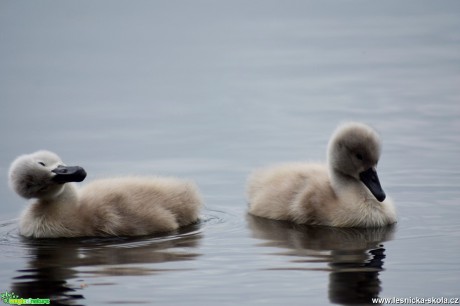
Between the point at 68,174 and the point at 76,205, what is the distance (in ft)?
1.55

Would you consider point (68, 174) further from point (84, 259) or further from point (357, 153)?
point (357, 153)

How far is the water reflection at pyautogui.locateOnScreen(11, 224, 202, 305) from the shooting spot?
10234 millimetres

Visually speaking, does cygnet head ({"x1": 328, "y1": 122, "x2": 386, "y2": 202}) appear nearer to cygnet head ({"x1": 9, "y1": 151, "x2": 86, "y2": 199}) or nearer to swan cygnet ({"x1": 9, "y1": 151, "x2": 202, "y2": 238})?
swan cygnet ({"x1": 9, "y1": 151, "x2": 202, "y2": 238})

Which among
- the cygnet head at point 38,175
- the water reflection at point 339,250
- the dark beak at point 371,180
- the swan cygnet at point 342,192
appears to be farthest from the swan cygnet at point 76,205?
the dark beak at point 371,180

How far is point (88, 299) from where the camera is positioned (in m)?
9.83

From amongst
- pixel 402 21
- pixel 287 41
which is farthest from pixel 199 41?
pixel 402 21

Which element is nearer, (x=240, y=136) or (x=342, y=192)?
(x=342, y=192)

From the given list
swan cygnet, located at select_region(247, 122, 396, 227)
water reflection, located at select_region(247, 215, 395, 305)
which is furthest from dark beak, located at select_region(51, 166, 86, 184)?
swan cygnet, located at select_region(247, 122, 396, 227)

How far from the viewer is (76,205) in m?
12.2

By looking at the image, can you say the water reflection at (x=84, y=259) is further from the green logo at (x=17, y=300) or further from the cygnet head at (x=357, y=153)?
the cygnet head at (x=357, y=153)

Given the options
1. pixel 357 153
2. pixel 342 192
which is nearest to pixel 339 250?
pixel 342 192

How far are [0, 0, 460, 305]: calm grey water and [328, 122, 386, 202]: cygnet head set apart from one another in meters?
0.58

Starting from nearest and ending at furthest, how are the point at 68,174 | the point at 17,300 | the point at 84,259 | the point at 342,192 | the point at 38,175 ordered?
the point at 17,300 → the point at 84,259 → the point at 68,174 → the point at 38,175 → the point at 342,192

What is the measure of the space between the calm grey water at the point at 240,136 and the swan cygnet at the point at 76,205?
8.4 inches
